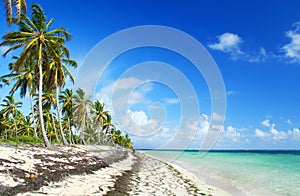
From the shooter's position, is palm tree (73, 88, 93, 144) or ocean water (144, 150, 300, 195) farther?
palm tree (73, 88, 93, 144)

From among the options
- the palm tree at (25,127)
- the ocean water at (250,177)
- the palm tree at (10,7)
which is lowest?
the ocean water at (250,177)

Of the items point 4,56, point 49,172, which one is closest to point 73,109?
point 4,56

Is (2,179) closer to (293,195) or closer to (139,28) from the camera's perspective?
(293,195)

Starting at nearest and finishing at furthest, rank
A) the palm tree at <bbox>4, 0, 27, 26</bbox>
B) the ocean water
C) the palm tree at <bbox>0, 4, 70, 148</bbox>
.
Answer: the palm tree at <bbox>4, 0, 27, 26</bbox> → the ocean water → the palm tree at <bbox>0, 4, 70, 148</bbox>

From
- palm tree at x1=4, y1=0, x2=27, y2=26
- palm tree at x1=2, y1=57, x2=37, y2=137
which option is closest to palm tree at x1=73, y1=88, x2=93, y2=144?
palm tree at x1=2, y1=57, x2=37, y2=137

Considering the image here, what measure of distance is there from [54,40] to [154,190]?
60.9 ft

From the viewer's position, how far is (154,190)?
11.2m

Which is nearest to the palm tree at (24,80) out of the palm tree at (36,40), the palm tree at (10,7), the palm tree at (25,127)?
the palm tree at (36,40)

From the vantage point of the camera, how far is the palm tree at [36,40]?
74.0ft

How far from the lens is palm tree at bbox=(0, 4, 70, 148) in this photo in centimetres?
2256

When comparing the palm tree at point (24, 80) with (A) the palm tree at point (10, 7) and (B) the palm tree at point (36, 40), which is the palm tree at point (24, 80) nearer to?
(B) the palm tree at point (36, 40)

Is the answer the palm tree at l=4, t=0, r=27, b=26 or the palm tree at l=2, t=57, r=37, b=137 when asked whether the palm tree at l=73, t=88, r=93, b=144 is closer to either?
the palm tree at l=2, t=57, r=37, b=137

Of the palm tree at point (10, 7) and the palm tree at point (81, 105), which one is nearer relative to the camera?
the palm tree at point (10, 7)

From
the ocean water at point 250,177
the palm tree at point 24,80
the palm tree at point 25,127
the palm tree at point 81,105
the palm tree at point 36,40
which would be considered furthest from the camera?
the palm tree at point 25,127
